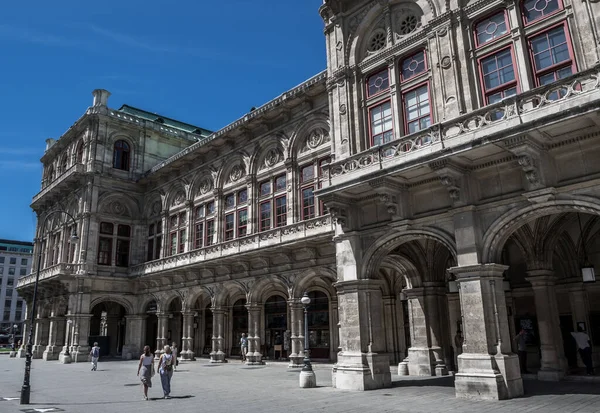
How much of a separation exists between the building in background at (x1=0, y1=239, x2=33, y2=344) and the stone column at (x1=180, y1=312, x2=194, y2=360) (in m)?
88.6

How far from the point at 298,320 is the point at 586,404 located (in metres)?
15.2

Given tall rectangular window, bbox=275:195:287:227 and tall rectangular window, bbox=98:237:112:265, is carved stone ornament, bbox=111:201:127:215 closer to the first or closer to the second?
tall rectangular window, bbox=98:237:112:265

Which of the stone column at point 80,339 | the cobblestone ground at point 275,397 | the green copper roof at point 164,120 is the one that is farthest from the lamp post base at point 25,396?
the green copper roof at point 164,120

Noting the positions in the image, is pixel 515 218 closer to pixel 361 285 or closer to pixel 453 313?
pixel 361 285

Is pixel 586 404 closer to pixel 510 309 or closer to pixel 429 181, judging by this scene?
pixel 429 181

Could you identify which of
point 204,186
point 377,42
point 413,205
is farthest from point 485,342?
point 204,186

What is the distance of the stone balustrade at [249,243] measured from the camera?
23237mm

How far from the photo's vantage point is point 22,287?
43688mm

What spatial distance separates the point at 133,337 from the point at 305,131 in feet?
71.5

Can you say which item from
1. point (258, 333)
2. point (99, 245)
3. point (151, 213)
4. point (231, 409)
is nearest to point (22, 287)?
point (99, 245)

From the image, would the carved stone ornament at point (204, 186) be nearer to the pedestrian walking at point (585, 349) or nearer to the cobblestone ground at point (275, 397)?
the cobblestone ground at point (275, 397)

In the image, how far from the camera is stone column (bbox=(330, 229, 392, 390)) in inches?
602

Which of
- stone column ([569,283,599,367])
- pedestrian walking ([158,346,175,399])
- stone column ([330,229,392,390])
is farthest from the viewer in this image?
stone column ([569,283,599,367])

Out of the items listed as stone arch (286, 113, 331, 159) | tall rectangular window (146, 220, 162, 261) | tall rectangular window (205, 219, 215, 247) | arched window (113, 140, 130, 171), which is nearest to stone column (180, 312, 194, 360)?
tall rectangular window (205, 219, 215, 247)
